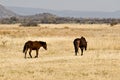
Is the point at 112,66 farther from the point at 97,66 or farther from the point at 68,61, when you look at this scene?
the point at 68,61

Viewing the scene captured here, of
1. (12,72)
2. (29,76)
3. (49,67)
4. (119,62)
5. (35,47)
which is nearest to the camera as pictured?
(29,76)

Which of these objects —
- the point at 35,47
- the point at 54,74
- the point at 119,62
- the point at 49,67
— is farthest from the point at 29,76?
the point at 35,47

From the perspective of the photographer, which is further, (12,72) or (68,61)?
(68,61)

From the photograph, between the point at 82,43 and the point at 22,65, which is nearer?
the point at 22,65

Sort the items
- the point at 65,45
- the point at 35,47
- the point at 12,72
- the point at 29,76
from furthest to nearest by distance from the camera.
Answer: the point at 65,45
the point at 35,47
the point at 12,72
the point at 29,76

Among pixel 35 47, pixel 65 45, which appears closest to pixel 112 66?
pixel 35 47

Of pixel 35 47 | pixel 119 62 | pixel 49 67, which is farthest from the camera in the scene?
pixel 35 47

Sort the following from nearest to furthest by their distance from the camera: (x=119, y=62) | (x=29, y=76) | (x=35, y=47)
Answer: (x=29, y=76), (x=119, y=62), (x=35, y=47)

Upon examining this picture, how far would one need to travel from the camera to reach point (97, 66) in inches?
811

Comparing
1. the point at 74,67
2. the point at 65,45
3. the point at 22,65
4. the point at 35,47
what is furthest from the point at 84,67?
the point at 65,45

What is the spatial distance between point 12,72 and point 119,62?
6.60 metres

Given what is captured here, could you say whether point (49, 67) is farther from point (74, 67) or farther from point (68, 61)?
point (68, 61)

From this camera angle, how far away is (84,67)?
66.3 ft

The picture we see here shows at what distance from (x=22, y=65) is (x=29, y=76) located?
3783mm
